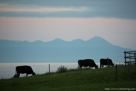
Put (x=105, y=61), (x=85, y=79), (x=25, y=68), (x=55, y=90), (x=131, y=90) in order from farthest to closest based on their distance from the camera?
(x=105, y=61) → (x=25, y=68) → (x=85, y=79) → (x=55, y=90) → (x=131, y=90)

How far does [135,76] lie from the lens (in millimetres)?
36656

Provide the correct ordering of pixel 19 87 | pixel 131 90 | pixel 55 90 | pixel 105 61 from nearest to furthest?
pixel 131 90, pixel 55 90, pixel 19 87, pixel 105 61

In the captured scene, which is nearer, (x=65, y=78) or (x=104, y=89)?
(x=104, y=89)

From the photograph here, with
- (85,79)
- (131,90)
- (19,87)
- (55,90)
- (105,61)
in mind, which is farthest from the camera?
(105,61)

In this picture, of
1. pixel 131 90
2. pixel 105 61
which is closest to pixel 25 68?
pixel 105 61

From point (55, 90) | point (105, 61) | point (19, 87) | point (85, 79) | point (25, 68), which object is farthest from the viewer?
point (105, 61)

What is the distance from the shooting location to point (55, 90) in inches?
1129

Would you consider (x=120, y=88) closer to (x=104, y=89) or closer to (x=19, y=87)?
(x=104, y=89)

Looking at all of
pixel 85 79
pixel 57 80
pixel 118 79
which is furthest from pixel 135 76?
pixel 57 80

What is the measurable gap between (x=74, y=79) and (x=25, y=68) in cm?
1907

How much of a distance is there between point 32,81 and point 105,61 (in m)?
24.9

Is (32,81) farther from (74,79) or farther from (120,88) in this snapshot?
(120,88)

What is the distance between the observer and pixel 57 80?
36.3m

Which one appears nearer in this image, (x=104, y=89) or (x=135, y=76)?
(x=104, y=89)
